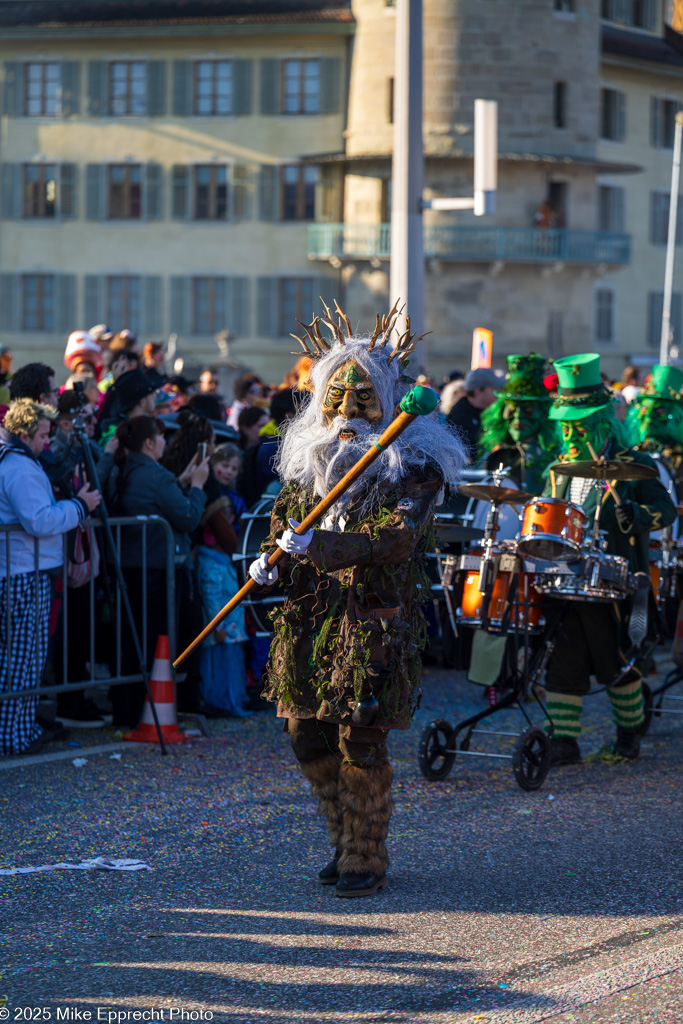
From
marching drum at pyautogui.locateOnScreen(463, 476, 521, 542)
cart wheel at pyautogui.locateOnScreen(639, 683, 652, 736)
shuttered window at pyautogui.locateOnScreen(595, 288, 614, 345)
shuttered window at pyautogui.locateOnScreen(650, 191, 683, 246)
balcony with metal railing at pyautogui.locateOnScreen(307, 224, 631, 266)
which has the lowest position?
cart wheel at pyautogui.locateOnScreen(639, 683, 652, 736)

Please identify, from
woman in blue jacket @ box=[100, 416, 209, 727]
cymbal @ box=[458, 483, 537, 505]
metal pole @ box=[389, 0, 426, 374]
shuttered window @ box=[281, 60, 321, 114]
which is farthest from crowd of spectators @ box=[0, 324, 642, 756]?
shuttered window @ box=[281, 60, 321, 114]

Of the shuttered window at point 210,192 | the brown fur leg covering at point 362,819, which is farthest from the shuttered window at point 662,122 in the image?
the brown fur leg covering at point 362,819

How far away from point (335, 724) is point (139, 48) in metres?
40.9

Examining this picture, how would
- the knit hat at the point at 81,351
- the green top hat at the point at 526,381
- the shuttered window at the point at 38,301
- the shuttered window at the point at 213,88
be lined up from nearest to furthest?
1. the green top hat at the point at 526,381
2. the knit hat at the point at 81,351
3. the shuttered window at the point at 213,88
4. the shuttered window at the point at 38,301

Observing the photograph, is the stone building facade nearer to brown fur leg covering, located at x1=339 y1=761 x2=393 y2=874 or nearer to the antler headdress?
the antler headdress

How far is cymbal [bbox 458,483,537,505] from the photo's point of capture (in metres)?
7.10

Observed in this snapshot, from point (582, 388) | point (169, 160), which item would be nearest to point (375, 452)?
point (582, 388)

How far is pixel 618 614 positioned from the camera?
771cm

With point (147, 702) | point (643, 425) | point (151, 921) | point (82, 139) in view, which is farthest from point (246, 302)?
point (151, 921)

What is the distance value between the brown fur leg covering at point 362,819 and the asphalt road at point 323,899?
0.47 ft

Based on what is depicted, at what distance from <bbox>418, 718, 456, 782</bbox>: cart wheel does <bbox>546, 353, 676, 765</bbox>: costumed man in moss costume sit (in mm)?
613

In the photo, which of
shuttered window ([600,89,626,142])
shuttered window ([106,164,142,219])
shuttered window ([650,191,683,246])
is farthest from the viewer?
shuttered window ([650,191,683,246])

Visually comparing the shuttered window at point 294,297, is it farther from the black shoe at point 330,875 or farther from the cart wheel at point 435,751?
the black shoe at point 330,875

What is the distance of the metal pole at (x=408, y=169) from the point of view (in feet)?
38.6
